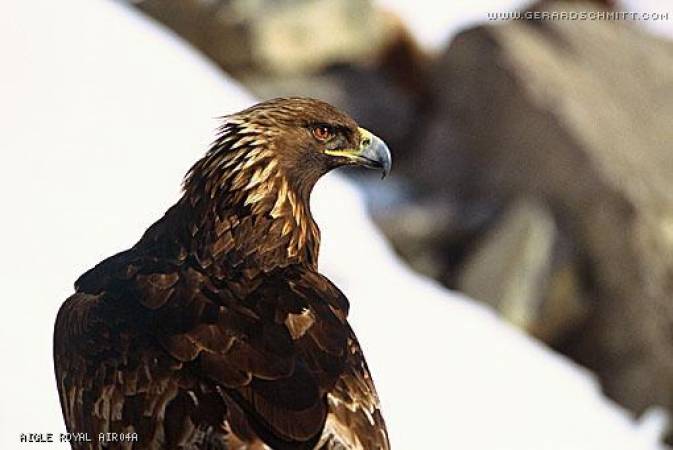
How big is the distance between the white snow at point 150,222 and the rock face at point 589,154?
1.40 metres

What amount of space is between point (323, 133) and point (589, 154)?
704cm

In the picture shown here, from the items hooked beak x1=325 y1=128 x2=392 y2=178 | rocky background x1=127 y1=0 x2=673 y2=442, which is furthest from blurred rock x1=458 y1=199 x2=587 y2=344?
hooked beak x1=325 y1=128 x2=392 y2=178

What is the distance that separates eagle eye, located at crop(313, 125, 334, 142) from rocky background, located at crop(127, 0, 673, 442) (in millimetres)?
6630

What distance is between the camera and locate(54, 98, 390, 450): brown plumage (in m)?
4.43


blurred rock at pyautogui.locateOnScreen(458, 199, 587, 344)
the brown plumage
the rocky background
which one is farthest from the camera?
blurred rock at pyautogui.locateOnScreen(458, 199, 587, 344)

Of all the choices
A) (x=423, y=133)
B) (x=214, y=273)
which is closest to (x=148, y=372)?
(x=214, y=273)

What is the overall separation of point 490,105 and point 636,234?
187cm

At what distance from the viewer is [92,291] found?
16.4 ft

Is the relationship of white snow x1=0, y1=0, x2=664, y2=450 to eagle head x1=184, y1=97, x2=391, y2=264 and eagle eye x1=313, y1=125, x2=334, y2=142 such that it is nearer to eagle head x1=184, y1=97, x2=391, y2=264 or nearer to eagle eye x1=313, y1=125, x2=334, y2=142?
eagle head x1=184, y1=97, x2=391, y2=264

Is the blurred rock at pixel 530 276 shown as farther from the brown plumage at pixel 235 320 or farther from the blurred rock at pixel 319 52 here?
the brown plumage at pixel 235 320

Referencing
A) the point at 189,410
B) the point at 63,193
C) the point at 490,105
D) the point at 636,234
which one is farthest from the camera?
the point at 490,105

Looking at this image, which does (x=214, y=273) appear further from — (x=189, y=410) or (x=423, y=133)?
(x=423, y=133)

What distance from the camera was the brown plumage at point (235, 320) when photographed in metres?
4.43

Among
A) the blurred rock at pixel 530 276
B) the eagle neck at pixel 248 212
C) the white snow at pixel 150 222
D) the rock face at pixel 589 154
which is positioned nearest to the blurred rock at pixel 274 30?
the rock face at pixel 589 154
